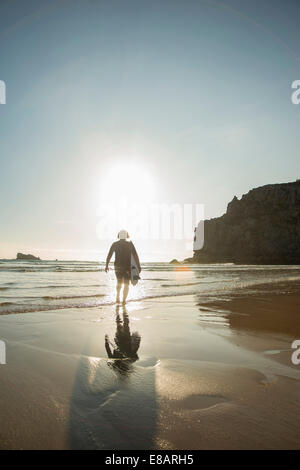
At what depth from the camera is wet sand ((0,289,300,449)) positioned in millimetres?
1877

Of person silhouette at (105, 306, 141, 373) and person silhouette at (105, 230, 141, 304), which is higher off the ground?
person silhouette at (105, 230, 141, 304)

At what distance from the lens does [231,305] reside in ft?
28.2

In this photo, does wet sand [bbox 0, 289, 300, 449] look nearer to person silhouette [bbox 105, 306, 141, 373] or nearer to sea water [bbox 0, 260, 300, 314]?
person silhouette [bbox 105, 306, 141, 373]

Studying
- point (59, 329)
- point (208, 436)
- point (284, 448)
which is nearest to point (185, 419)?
point (208, 436)

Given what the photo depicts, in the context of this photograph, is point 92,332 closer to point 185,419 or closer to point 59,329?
point 59,329

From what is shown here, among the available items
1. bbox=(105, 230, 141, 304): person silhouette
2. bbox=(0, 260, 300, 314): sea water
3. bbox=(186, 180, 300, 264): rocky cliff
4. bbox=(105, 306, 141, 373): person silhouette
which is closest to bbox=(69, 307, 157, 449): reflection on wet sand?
bbox=(105, 306, 141, 373): person silhouette

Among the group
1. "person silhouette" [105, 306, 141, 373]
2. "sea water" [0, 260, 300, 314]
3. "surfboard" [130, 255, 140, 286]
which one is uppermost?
"surfboard" [130, 255, 140, 286]

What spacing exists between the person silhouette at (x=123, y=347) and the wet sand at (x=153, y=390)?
68 mm

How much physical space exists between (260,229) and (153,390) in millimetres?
97171

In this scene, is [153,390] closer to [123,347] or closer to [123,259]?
[123,347]

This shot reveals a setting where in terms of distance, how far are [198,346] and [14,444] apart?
304 cm

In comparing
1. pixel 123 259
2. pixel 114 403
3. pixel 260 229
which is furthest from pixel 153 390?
pixel 260 229

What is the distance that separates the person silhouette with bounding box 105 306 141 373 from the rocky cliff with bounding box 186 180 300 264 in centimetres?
9037

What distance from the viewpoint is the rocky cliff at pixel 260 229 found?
87688 mm
